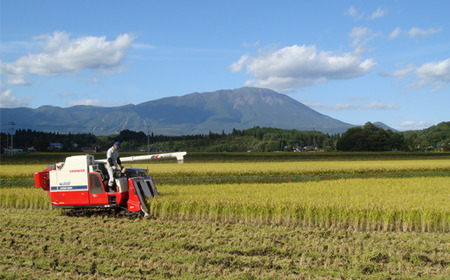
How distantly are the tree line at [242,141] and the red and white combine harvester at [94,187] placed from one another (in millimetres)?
90102

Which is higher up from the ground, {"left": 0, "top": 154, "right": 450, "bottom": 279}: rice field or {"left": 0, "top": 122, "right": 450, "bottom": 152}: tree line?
{"left": 0, "top": 122, "right": 450, "bottom": 152}: tree line

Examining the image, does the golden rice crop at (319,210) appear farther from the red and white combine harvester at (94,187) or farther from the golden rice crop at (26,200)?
the golden rice crop at (26,200)

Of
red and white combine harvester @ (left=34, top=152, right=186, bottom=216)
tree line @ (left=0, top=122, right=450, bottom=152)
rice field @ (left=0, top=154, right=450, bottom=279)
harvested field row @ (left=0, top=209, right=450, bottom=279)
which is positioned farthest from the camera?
tree line @ (left=0, top=122, right=450, bottom=152)

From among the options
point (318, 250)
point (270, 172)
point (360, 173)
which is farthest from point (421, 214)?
point (360, 173)

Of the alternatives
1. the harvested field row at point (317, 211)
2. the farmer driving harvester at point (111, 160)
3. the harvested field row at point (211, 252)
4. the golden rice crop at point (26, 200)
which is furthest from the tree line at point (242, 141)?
the harvested field row at point (211, 252)

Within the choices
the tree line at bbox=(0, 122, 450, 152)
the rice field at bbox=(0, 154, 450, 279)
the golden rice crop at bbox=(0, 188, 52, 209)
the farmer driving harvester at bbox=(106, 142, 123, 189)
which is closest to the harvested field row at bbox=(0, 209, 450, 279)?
the rice field at bbox=(0, 154, 450, 279)

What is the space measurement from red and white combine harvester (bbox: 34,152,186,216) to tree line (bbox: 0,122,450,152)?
9010cm

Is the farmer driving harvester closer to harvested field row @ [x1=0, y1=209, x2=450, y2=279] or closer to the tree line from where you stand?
harvested field row @ [x1=0, y1=209, x2=450, y2=279]

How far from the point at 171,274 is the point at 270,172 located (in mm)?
28192

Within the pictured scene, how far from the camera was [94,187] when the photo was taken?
51.6 feet

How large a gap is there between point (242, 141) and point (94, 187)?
13373 cm

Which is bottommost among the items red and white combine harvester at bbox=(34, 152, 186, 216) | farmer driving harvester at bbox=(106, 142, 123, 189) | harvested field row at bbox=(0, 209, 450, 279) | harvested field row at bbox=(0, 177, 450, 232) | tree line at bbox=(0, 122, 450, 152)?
harvested field row at bbox=(0, 209, 450, 279)

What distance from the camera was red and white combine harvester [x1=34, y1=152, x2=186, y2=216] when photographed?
15.4 meters

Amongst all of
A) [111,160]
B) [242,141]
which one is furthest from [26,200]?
[242,141]
